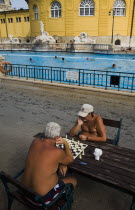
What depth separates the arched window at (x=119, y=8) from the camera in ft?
139

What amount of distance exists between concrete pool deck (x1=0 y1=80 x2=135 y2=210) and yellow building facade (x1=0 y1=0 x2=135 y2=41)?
1424 inches

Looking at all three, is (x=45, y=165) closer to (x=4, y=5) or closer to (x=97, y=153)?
(x=97, y=153)

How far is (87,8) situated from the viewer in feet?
141

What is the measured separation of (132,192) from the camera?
246 cm

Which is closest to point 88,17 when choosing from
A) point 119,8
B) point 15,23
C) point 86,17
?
point 86,17

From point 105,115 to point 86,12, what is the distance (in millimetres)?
41794

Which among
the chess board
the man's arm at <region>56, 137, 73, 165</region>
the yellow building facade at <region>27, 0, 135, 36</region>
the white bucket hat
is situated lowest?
the chess board

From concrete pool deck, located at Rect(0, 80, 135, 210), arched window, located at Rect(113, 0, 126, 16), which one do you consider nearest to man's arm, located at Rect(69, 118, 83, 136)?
concrete pool deck, located at Rect(0, 80, 135, 210)

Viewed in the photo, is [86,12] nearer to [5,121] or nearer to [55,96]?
[55,96]

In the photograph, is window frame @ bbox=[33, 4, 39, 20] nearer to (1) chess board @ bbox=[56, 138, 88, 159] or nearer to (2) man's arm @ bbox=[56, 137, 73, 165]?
(1) chess board @ bbox=[56, 138, 88, 159]

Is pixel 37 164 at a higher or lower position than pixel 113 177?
higher

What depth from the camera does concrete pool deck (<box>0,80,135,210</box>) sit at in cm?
327

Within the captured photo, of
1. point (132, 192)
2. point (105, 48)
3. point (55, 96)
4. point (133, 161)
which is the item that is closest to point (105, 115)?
point (55, 96)

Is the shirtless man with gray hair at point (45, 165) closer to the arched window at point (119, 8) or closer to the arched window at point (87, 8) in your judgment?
the arched window at point (87, 8)
